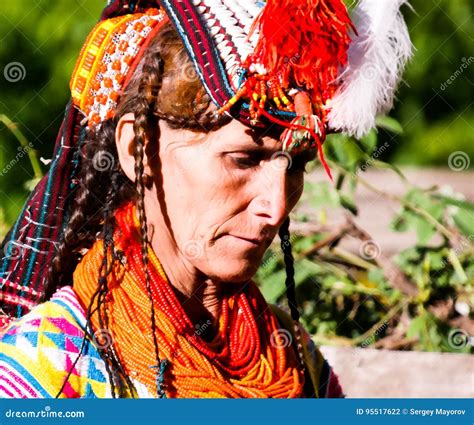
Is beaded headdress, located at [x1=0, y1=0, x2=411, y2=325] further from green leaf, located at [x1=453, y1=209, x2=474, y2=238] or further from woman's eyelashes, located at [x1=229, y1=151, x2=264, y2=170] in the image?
green leaf, located at [x1=453, y1=209, x2=474, y2=238]

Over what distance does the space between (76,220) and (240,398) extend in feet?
1.95

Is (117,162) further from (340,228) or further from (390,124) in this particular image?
(340,228)

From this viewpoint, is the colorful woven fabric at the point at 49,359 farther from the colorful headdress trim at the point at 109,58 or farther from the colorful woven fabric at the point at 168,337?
the colorful headdress trim at the point at 109,58

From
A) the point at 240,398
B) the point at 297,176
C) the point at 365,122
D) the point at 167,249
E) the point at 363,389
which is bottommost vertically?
the point at 363,389

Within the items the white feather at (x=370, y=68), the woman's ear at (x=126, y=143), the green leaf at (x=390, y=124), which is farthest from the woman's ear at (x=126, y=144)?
the green leaf at (x=390, y=124)

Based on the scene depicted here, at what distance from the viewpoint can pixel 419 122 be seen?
5.40m

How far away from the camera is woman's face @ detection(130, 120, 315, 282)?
2.31 m

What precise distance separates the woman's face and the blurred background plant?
1736mm

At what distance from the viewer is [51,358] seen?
2.29 metres

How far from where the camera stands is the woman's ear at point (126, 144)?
2.39 meters

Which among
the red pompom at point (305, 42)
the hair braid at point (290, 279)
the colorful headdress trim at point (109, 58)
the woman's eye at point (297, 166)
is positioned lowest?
the hair braid at point (290, 279)

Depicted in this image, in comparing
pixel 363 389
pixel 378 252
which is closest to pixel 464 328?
pixel 378 252

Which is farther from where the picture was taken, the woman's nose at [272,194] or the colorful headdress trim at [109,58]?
the colorful headdress trim at [109,58]

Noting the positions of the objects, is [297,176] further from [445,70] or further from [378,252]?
[445,70]
